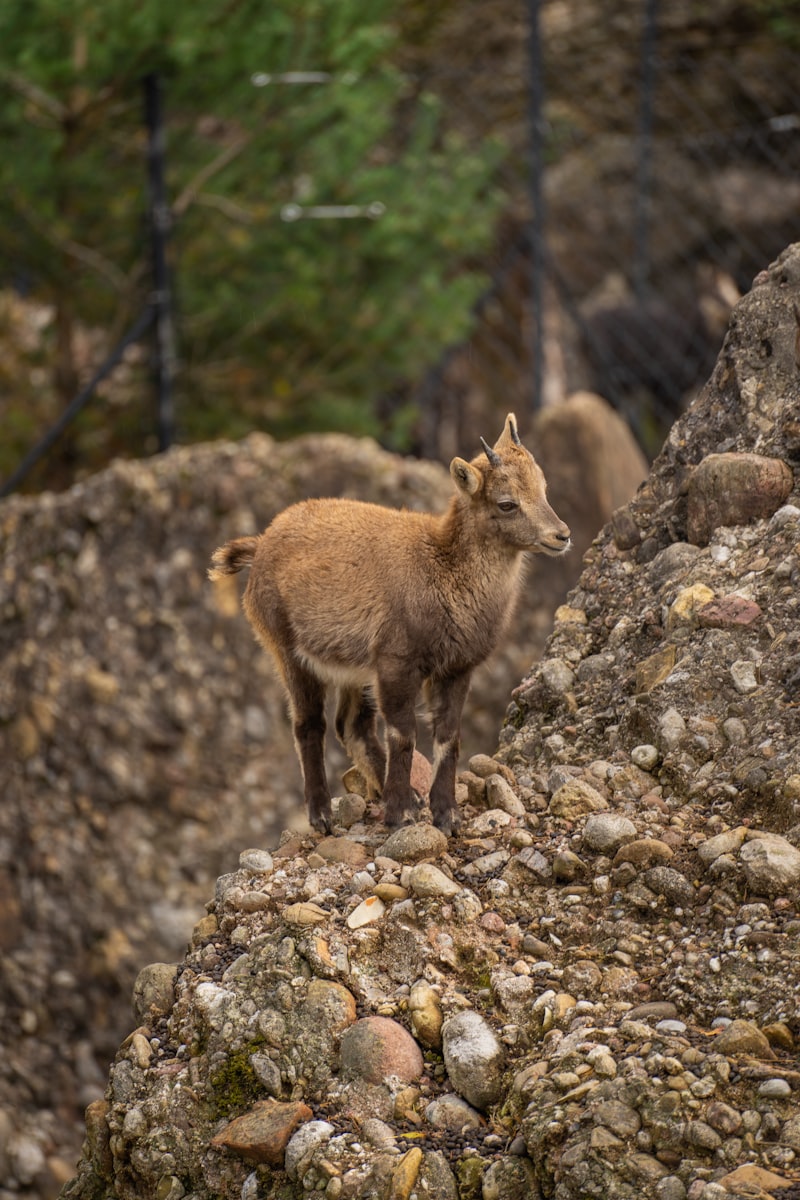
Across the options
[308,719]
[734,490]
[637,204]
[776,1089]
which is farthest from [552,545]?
[637,204]

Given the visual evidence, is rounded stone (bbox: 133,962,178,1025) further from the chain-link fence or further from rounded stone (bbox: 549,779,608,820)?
the chain-link fence

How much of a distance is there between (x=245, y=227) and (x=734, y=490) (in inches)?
328

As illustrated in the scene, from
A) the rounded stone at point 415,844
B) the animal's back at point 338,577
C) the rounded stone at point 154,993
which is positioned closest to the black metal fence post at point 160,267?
the animal's back at point 338,577

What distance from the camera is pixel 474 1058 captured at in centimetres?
427

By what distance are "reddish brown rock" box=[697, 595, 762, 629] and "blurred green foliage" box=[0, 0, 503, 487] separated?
795 cm

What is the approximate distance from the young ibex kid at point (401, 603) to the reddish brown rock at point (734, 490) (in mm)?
505

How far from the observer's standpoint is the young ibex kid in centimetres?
549

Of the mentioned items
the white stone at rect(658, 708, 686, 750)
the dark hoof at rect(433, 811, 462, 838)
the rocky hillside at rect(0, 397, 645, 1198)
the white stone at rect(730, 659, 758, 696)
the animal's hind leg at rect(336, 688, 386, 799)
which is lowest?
the rocky hillside at rect(0, 397, 645, 1198)

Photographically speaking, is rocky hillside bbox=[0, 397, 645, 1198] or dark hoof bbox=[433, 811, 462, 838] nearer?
dark hoof bbox=[433, 811, 462, 838]

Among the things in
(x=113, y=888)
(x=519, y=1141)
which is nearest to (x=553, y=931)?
(x=519, y=1141)

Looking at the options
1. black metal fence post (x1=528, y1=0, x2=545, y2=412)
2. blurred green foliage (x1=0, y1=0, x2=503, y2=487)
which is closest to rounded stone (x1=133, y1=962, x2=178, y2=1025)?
blurred green foliage (x1=0, y1=0, x2=503, y2=487)

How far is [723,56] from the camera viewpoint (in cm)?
1667

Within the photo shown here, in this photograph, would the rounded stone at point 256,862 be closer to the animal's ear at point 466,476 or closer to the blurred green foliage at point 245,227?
the animal's ear at point 466,476

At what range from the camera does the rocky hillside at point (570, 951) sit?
3918mm
